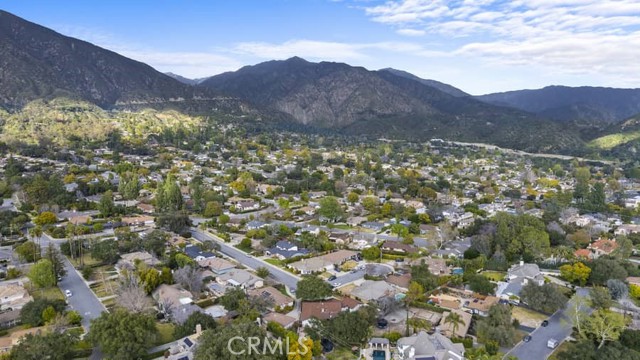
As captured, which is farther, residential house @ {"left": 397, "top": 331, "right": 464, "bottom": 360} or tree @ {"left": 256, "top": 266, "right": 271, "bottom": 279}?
tree @ {"left": 256, "top": 266, "right": 271, "bottom": 279}

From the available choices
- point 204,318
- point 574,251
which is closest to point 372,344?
point 204,318

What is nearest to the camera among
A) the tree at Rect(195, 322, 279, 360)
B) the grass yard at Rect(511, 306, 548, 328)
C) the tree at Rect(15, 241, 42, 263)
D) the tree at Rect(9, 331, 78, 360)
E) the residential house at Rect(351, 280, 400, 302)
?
the tree at Rect(195, 322, 279, 360)

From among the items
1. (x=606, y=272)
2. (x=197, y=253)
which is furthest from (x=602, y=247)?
(x=197, y=253)

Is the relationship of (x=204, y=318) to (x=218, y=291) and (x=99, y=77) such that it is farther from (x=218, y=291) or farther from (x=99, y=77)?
(x=99, y=77)

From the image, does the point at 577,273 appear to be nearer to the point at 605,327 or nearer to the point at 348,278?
the point at 605,327

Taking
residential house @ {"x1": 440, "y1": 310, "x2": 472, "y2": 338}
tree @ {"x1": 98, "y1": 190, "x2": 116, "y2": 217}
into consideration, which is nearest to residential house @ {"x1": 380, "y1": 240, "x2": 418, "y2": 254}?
residential house @ {"x1": 440, "y1": 310, "x2": 472, "y2": 338}

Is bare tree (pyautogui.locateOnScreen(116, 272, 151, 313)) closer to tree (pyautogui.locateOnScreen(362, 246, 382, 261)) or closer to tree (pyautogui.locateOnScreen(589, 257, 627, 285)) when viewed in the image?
tree (pyautogui.locateOnScreen(362, 246, 382, 261))
